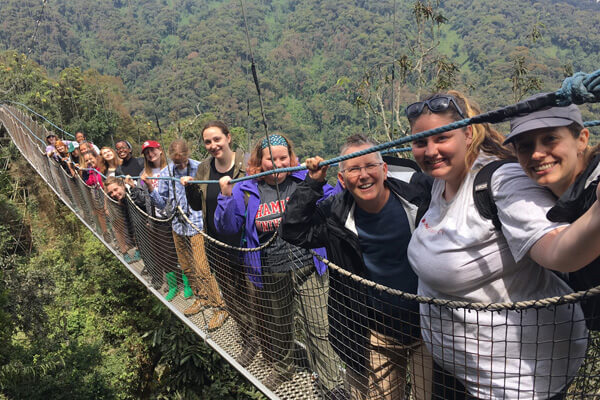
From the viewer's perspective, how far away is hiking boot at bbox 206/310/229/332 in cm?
199

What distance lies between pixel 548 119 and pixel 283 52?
4368 centimetres

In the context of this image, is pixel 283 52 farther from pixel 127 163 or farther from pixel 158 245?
pixel 158 245

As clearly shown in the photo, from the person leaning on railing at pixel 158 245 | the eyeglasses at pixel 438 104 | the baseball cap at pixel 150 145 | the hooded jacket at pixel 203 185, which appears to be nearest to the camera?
the eyeglasses at pixel 438 104

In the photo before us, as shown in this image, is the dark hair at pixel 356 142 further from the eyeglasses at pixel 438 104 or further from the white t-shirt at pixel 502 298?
the white t-shirt at pixel 502 298

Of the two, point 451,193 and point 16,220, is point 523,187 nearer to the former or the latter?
point 451,193

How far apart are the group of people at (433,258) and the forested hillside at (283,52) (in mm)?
20403

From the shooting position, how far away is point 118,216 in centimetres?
302

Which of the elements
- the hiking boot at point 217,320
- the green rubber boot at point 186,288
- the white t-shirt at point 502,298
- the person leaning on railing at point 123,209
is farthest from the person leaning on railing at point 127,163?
the white t-shirt at point 502,298

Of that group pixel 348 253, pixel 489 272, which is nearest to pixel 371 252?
pixel 348 253

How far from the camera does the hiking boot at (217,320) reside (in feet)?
6.53

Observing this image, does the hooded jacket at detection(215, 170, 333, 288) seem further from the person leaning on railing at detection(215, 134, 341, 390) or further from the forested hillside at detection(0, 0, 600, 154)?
the forested hillside at detection(0, 0, 600, 154)

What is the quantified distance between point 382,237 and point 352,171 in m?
0.18

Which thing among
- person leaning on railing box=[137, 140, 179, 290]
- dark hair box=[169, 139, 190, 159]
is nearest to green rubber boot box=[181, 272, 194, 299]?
person leaning on railing box=[137, 140, 179, 290]

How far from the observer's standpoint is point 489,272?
2.53 ft
